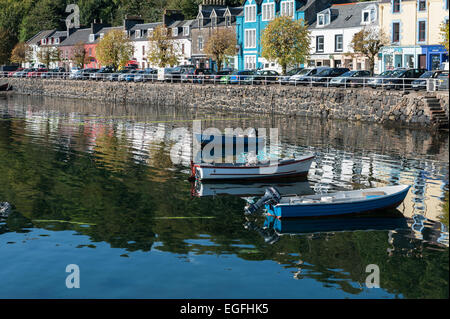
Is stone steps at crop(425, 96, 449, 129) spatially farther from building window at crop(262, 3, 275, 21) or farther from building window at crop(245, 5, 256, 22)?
building window at crop(245, 5, 256, 22)

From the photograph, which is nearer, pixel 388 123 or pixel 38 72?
pixel 388 123

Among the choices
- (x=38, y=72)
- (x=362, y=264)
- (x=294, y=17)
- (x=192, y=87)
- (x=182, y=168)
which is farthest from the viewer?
(x=38, y=72)

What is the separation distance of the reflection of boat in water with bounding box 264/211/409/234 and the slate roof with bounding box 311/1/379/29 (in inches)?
2124

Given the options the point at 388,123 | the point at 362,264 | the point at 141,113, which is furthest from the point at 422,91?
the point at 362,264

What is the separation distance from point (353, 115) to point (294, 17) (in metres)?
31.7

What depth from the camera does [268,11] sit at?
8538 cm

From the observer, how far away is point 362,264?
19203 millimetres

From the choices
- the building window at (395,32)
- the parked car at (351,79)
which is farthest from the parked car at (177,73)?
the building window at (395,32)

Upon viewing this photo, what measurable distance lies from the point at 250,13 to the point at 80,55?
139 feet

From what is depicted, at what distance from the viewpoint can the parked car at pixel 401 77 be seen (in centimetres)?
5256

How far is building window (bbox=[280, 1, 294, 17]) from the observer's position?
8350 centimetres

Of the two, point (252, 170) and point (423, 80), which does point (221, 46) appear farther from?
point (252, 170)
